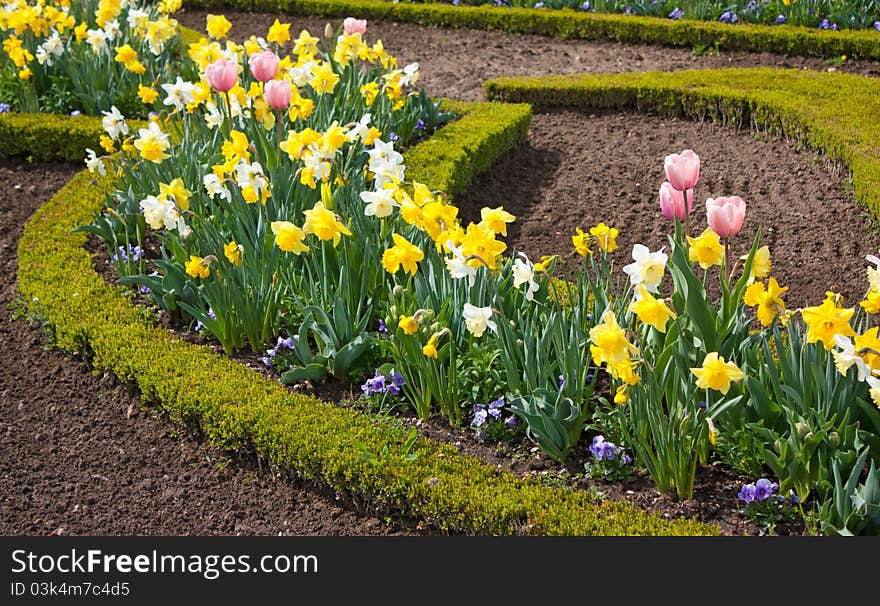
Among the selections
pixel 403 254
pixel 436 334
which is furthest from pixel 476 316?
pixel 403 254

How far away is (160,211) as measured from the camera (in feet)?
14.9

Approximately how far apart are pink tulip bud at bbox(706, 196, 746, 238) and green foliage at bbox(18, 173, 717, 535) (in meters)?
0.97

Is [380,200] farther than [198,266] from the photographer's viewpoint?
No

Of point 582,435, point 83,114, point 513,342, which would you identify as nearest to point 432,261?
point 513,342

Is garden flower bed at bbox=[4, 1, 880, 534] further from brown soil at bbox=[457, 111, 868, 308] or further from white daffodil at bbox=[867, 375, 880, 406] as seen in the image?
brown soil at bbox=[457, 111, 868, 308]

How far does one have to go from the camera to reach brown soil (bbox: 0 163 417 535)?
3.87 m

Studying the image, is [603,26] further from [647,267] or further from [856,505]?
[856,505]

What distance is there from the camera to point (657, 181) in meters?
6.92

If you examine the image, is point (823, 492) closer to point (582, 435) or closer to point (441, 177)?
point (582, 435)

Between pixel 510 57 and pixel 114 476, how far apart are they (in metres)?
6.82

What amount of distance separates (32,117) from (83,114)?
37 cm

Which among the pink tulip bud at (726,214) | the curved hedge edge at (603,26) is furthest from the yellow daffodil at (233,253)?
the curved hedge edge at (603,26)

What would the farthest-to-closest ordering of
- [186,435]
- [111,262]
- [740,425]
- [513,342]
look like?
[111,262] < [186,435] < [513,342] < [740,425]

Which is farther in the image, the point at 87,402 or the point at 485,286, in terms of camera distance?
the point at 87,402
